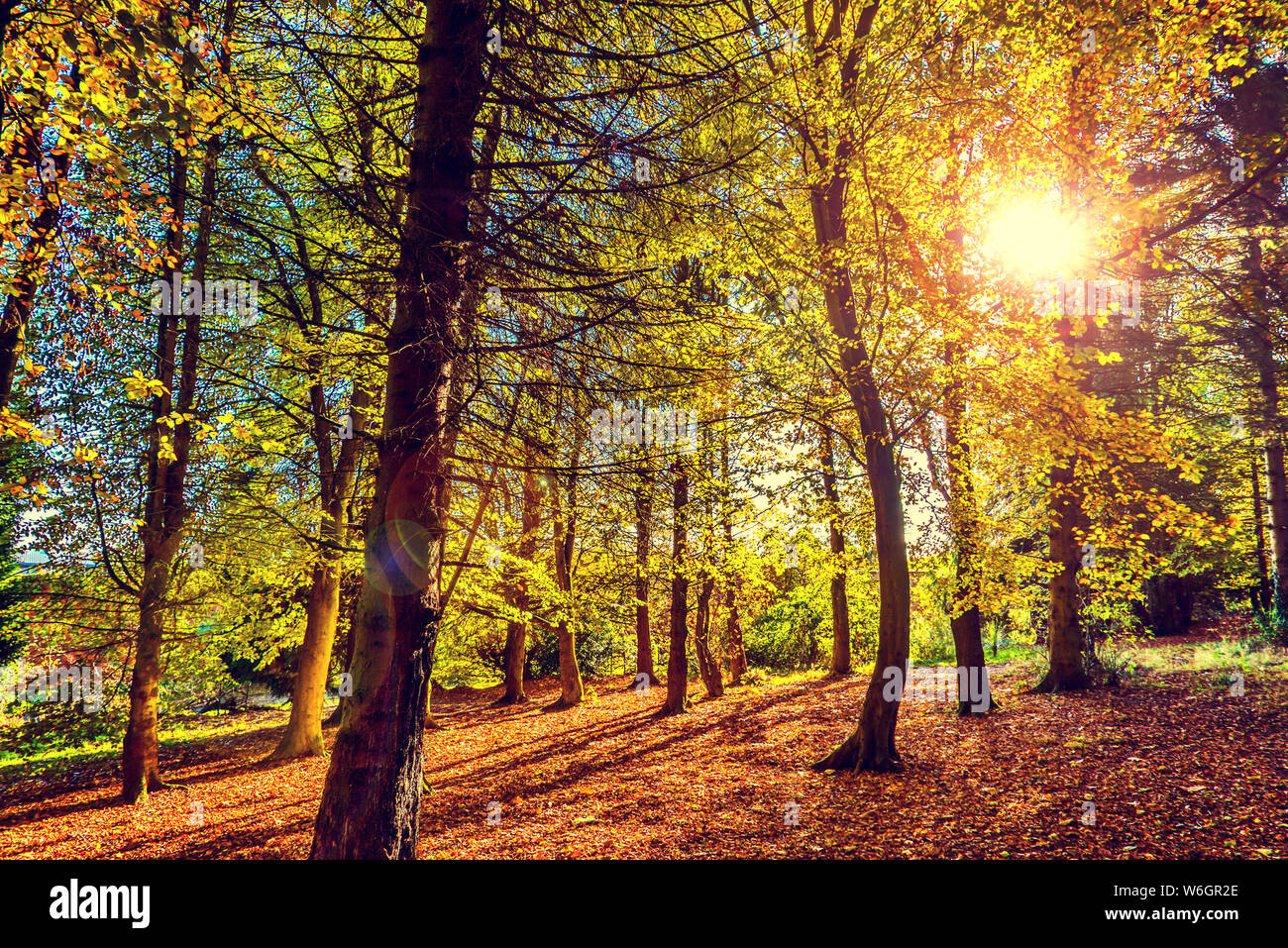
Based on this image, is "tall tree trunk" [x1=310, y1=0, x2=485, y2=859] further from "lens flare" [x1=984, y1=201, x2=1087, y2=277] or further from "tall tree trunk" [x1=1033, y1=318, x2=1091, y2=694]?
"tall tree trunk" [x1=1033, y1=318, x2=1091, y2=694]

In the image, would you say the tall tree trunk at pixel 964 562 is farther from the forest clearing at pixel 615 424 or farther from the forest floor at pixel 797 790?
the forest floor at pixel 797 790

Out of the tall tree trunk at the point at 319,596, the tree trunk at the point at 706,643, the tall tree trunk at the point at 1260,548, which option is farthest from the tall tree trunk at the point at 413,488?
the tall tree trunk at the point at 1260,548

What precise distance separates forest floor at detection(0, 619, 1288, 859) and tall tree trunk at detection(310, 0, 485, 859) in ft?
8.07

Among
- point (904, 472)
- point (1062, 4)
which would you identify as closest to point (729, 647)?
point (904, 472)

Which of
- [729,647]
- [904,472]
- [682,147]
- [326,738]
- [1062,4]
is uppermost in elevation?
[1062,4]

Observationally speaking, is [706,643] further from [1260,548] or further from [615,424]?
[1260,548]

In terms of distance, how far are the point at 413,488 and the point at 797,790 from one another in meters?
6.06

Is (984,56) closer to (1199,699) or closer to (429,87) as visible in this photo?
(429,87)

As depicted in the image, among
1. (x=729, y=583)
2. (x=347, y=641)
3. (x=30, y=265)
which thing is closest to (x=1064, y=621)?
(x=729, y=583)

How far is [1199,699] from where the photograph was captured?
9469mm

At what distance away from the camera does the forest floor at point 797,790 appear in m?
5.52

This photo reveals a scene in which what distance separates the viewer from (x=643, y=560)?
1318 cm

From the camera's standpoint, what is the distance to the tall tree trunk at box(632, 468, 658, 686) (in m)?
5.05
